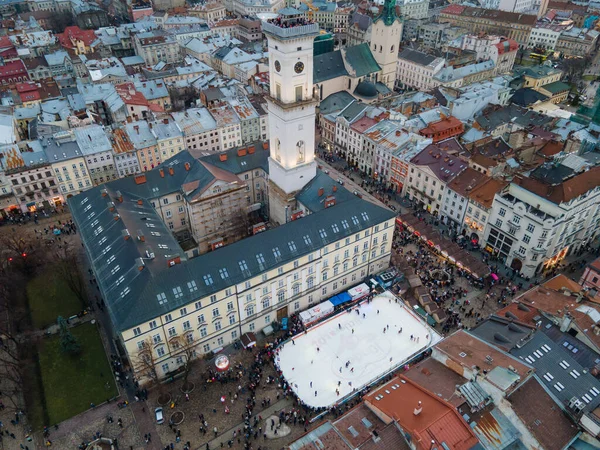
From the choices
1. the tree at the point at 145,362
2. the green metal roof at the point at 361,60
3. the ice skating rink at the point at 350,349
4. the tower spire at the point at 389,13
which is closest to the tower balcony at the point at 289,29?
the ice skating rink at the point at 350,349

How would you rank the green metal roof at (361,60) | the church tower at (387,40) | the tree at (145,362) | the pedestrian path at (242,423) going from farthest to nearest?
the green metal roof at (361,60) → the church tower at (387,40) → the tree at (145,362) → the pedestrian path at (242,423)

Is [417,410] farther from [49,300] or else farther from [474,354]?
[49,300]

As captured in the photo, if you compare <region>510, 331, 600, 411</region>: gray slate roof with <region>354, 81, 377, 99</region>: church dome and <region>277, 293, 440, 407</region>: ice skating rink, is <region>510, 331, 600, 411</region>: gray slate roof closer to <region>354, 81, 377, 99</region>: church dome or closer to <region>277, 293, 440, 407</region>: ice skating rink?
<region>277, 293, 440, 407</region>: ice skating rink

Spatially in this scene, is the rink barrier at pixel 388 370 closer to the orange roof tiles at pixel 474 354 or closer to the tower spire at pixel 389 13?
the orange roof tiles at pixel 474 354

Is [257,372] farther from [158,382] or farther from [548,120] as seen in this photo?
[548,120]

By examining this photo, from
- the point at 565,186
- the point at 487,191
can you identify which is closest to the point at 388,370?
the point at 487,191

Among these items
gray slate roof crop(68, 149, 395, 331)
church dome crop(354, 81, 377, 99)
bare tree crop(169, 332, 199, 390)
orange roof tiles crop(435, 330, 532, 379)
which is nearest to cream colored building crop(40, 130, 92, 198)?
gray slate roof crop(68, 149, 395, 331)
